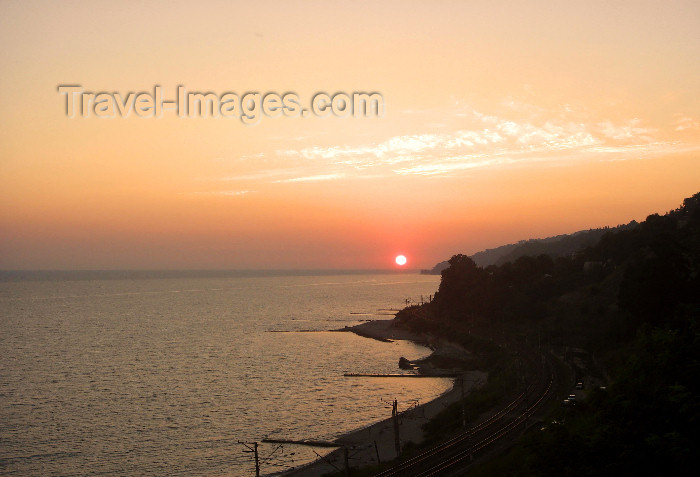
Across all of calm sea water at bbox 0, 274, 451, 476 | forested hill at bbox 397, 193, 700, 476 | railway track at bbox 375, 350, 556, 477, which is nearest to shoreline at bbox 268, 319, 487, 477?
calm sea water at bbox 0, 274, 451, 476

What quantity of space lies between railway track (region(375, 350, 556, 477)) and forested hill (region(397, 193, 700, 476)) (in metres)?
4.26

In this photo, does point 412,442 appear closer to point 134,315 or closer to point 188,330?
point 188,330

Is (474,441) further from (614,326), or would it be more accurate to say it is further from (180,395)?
(180,395)

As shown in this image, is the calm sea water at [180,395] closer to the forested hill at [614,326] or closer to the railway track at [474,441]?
the railway track at [474,441]

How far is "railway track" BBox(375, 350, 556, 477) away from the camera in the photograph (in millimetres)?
30984

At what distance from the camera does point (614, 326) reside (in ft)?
203

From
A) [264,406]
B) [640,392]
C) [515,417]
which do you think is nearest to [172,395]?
[264,406]

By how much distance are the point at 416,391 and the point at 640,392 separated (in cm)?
4452

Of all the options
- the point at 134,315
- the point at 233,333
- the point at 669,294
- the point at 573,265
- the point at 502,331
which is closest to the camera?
the point at 669,294

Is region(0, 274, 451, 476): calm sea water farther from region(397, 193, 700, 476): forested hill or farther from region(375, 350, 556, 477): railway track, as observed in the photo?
region(397, 193, 700, 476): forested hill

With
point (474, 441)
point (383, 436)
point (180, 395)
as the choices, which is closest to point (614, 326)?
point (383, 436)

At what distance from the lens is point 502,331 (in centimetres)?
9488

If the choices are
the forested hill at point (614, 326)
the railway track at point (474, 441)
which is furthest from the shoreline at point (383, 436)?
the forested hill at point (614, 326)

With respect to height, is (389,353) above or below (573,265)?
below
